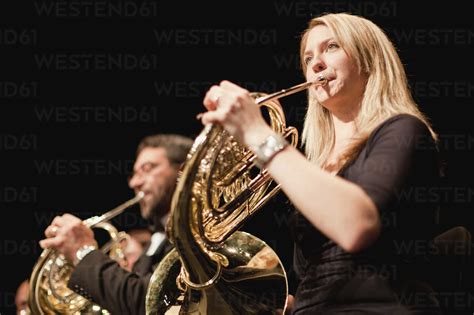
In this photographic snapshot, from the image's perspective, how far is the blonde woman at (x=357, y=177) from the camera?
1.46 meters

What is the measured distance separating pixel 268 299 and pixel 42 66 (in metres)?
3.31

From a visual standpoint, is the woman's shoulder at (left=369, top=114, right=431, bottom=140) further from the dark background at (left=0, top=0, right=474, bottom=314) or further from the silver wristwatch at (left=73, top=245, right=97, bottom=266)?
the dark background at (left=0, top=0, right=474, bottom=314)

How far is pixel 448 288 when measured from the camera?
2006 millimetres

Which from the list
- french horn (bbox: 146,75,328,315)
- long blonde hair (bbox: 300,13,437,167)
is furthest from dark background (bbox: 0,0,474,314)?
long blonde hair (bbox: 300,13,437,167)

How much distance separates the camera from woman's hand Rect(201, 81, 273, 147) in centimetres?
156

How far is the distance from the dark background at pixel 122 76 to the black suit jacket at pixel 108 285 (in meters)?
1.16

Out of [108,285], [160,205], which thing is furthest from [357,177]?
[160,205]

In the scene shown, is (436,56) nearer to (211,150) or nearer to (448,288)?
(448,288)

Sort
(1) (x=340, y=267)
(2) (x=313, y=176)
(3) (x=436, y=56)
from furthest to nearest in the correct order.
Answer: (3) (x=436, y=56) → (1) (x=340, y=267) → (2) (x=313, y=176)

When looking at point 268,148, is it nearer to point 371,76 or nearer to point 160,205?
point 371,76

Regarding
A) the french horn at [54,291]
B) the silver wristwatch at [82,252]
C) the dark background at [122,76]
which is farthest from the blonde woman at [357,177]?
the dark background at [122,76]

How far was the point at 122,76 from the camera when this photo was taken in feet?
15.4

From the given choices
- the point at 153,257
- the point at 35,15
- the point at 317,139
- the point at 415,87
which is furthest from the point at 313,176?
the point at 35,15

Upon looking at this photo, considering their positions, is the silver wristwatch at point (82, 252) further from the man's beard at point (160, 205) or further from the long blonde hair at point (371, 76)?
the long blonde hair at point (371, 76)
